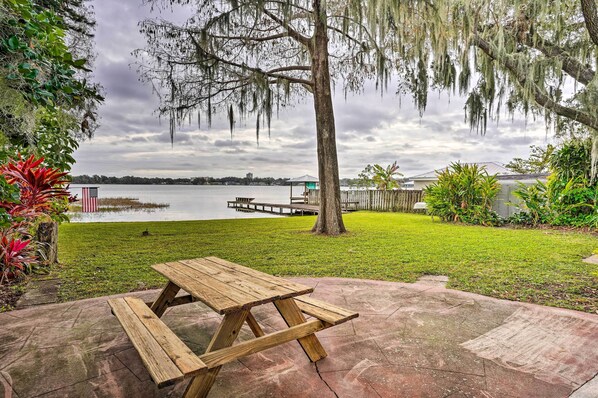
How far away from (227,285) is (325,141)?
257 inches

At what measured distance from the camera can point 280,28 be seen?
8258 mm

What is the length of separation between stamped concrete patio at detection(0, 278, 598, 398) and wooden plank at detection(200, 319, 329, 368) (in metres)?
0.22

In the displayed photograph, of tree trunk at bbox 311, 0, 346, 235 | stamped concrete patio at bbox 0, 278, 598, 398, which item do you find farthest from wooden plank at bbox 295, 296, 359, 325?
tree trunk at bbox 311, 0, 346, 235

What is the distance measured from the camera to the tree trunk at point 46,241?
15.0 feet

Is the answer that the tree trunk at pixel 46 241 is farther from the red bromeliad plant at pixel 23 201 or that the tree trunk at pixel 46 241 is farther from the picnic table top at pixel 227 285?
the picnic table top at pixel 227 285

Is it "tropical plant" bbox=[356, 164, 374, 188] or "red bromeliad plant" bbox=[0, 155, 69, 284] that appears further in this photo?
"tropical plant" bbox=[356, 164, 374, 188]

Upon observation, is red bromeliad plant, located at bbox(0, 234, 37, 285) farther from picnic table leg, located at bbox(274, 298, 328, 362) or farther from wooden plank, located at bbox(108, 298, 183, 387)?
picnic table leg, located at bbox(274, 298, 328, 362)

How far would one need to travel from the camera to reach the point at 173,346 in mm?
1575

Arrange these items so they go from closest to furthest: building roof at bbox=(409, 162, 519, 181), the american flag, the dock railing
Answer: the american flag
the dock railing
building roof at bbox=(409, 162, 519, 181)

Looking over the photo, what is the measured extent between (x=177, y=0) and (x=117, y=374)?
8069mm

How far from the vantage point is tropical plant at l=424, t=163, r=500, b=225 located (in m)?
9.88

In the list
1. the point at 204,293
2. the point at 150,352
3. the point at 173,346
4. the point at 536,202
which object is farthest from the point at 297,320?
the point at 536,202

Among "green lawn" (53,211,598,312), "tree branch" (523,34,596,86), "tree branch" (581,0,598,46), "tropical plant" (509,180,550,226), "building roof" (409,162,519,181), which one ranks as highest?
"tree branch" (523,34,596,86)

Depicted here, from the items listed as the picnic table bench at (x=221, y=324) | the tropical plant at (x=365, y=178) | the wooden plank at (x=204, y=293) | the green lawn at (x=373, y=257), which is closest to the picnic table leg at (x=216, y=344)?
the picnic table bench at (x=221, y=324)
